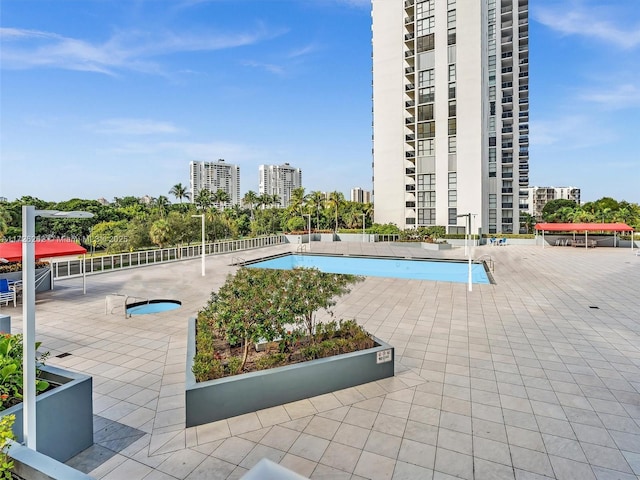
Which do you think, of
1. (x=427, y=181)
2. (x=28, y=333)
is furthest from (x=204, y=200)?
(x=28, y=333)

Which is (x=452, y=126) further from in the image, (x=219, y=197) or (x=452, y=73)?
(x=219, y=197)

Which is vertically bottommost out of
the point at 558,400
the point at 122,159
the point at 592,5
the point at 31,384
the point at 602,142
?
the point at 558,400

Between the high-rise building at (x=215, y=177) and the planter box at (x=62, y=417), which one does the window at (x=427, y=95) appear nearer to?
the planter box at (x=62, y=417)

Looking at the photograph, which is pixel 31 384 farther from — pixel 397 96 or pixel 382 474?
pixel 397 96

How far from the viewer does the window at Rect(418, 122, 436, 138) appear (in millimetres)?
36106

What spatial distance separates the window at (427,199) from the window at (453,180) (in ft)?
6.20

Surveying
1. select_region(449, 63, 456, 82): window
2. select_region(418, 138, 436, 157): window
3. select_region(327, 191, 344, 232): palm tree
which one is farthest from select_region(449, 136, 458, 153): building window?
select_region(327, 191, 344, 232): palm tree

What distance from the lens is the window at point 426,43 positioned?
1416 inches

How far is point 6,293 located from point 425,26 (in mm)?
41011

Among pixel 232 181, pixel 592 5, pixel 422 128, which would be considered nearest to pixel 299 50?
pixel 592 5

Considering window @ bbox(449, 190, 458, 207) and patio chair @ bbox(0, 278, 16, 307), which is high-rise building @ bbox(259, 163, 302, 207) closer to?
window @ bbox(449, 190, 458, 207)

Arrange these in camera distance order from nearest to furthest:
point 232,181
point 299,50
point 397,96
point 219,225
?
point 299,50
point 219,225
point 397,96
point 232,181

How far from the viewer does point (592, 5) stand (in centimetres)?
1733

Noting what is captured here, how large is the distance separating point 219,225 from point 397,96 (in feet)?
80.3
